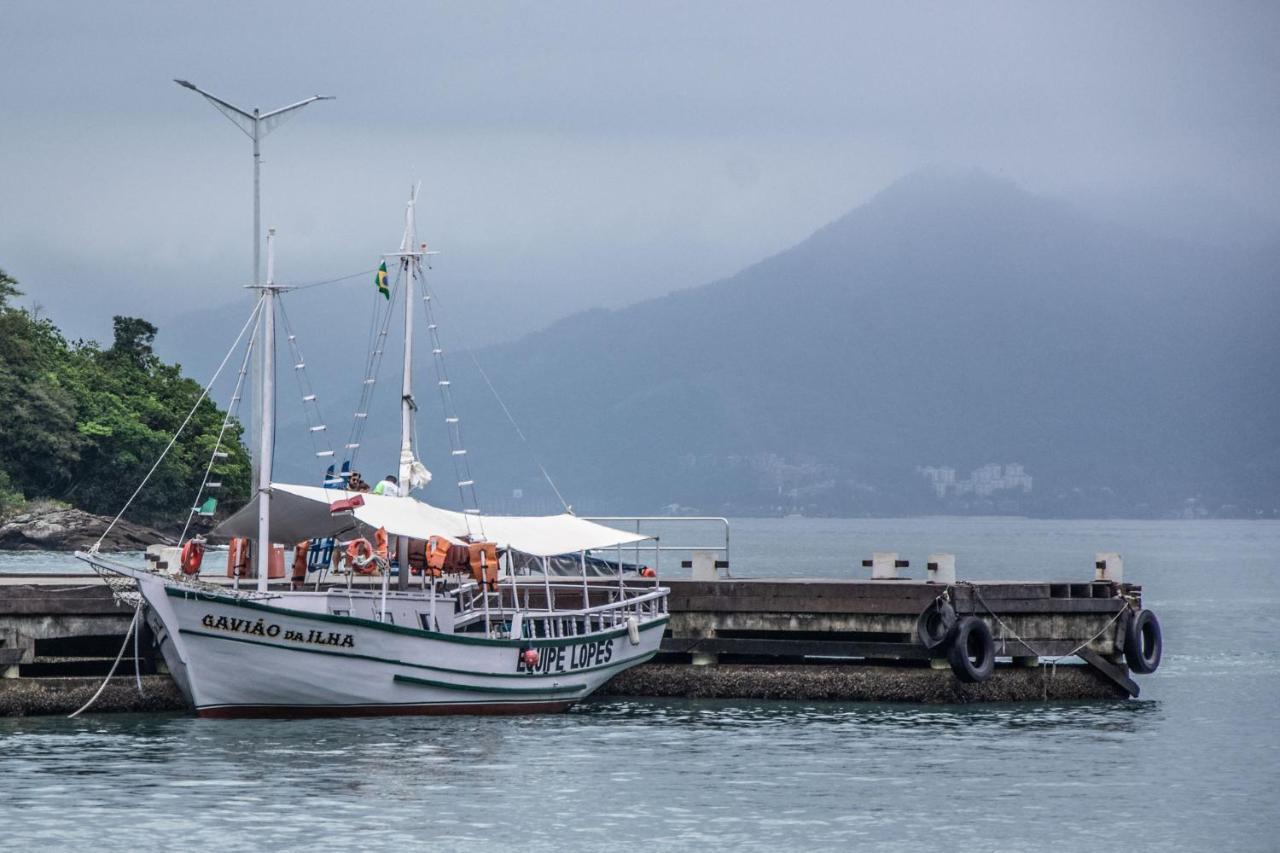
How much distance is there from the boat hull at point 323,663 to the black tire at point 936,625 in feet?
22.3

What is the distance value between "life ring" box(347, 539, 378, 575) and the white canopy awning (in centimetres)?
47

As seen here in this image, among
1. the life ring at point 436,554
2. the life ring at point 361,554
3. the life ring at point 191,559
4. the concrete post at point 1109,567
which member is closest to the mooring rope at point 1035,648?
the concrete post at point 1109,567

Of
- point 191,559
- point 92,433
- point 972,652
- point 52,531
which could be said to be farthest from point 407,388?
point 92,433

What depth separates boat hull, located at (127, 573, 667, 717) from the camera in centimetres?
3456

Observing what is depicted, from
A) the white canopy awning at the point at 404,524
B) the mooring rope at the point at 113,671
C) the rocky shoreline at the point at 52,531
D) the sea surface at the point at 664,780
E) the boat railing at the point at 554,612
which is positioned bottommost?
the sea surface at the point at 664,780

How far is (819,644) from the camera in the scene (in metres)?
38.5

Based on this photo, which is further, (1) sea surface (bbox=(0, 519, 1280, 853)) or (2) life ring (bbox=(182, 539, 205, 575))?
(2) life ring (bbox=(182, 539, 205, 575))

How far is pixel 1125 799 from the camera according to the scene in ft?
98.8

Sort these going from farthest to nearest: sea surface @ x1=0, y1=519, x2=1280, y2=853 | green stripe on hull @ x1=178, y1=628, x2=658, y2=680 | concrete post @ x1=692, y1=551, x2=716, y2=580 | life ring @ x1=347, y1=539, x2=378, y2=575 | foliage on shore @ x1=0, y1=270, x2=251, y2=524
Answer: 1. foliage on shore @ x1=0, y1=270, x2=251, y2=524
2. concrete post @ x1=692, y1=551, x2=716, y2=580
3. life ring @ x1=347, y1=539, x2=378, y2=575
4. green stripe on hull @ x1=178, y1=628, x2=658, y2=680
5. sea surface @ x1=0, y1=519, x2=1280, y2=853

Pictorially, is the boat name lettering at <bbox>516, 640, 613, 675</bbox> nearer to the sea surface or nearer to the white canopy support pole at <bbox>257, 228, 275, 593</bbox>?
the sea surface

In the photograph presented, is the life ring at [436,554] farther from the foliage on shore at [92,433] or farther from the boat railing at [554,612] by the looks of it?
the foliage on shore at [92,433]

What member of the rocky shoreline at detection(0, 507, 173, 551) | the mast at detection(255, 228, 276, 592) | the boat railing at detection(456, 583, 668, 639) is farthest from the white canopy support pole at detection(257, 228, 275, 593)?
the rocky shoreline at detection(0, 507, 173, 551)

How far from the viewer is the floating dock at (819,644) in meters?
35.9

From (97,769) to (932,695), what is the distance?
16453mm
